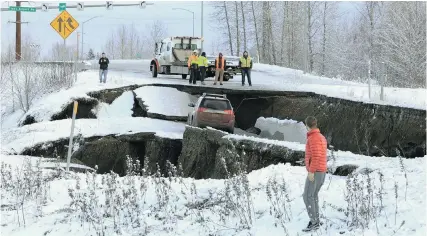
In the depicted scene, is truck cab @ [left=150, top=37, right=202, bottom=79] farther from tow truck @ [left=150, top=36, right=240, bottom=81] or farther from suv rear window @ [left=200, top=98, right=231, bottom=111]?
suv rear window @ [left=200, top=98, right=231, bottom=111]

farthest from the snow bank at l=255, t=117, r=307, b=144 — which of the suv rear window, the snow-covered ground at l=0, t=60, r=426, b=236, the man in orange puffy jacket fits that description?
the man in orange puffy jacket

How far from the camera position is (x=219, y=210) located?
898 cm

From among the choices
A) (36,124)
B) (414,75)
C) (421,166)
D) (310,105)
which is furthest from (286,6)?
(421,166)

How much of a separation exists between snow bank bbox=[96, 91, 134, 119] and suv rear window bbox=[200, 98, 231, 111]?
20.3 ft

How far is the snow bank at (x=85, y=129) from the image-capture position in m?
20.9

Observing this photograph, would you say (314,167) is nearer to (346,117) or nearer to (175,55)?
(346,117)

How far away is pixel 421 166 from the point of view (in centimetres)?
1040

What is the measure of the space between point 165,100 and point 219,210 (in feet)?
59.4

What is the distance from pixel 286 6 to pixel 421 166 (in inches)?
2065

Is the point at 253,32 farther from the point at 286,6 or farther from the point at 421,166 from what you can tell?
the point at 421,166

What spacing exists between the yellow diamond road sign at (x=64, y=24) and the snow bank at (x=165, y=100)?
14.3 feet

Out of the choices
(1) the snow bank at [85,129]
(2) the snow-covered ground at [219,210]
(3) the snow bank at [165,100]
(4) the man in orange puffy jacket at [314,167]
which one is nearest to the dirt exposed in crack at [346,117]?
(3) the snow bank at [165,100]

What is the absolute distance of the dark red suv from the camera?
2067cm

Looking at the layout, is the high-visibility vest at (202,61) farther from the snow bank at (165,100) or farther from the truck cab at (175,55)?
the truck cab at (175,55)
